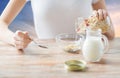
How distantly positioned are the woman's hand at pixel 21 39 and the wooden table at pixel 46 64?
1.1 inches

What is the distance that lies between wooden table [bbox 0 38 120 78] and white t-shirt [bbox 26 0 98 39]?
42 cm

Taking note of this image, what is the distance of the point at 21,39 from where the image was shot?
4.40ft

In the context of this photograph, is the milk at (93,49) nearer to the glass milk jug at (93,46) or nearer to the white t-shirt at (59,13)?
the glass milk jug at (93,46)

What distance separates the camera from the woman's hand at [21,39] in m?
1.34

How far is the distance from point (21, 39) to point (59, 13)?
0.55 meters

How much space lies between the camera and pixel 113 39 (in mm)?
1579

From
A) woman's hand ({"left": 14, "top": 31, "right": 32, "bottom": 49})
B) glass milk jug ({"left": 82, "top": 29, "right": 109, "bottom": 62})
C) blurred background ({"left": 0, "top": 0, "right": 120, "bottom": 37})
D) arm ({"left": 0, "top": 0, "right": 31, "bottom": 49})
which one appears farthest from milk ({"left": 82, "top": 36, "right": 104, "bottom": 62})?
blurred background ({"left": 0, "top": 0, "right": 120, "bottom": 37})

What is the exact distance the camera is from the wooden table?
1.06 metres

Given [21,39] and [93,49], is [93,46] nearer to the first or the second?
[93,49]

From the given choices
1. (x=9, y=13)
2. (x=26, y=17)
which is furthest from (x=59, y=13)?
(x=26, y=17)

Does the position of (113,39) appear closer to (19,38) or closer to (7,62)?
(19,38)

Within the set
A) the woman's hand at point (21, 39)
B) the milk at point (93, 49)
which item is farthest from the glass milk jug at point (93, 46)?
the woman's hand at point (21, 39)

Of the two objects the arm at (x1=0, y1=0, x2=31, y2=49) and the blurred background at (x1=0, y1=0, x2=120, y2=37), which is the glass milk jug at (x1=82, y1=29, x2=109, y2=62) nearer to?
the arm at (x1=0, y1=0, x2=31, y2=49)

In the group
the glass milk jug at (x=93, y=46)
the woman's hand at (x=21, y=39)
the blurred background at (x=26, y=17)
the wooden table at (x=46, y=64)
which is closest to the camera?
the wooden table at (x=46, y=64)
